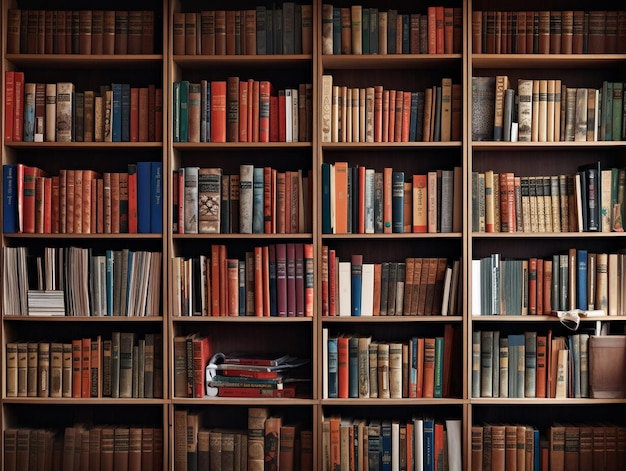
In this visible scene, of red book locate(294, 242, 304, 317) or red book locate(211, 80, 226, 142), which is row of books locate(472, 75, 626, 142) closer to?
red book locate(294, 242, 304, 317)

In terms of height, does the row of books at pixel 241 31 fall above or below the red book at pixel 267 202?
above

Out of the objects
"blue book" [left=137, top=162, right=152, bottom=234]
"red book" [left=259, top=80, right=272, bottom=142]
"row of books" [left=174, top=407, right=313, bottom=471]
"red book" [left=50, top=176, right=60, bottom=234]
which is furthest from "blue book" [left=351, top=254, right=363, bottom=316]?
"red book" [left=50, top=176, right=60, bottom=234]

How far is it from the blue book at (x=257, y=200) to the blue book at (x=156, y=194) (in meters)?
0.43

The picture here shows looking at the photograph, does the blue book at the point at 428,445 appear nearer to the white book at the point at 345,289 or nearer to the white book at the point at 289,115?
the white book at the point at 345,289

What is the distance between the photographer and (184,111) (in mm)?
3596

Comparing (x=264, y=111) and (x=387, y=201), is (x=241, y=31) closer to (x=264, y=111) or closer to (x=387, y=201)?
(x=264, y=111)

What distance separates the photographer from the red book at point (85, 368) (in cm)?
362

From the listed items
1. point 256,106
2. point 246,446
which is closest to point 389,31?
point 256,106

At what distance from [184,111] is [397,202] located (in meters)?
1.08

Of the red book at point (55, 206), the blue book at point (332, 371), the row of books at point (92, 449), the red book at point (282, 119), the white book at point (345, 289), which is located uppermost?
the red book at point (282, 119)

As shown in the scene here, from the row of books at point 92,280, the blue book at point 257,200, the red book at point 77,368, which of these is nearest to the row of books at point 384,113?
the blue book at point 257,200

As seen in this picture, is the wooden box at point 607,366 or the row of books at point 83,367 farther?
the row of books at point 83,367

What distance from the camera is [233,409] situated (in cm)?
387

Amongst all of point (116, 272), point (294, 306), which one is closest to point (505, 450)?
point (294, 306)
